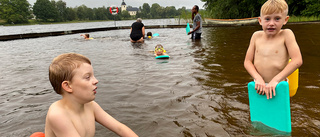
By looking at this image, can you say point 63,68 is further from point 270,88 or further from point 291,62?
point 291,62

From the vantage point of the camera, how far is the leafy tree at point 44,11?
105188 mm

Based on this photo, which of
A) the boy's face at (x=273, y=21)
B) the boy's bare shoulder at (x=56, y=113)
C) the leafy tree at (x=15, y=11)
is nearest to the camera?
the boy's bare shoulder at (x=56, y=113)

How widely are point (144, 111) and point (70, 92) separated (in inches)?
77.5

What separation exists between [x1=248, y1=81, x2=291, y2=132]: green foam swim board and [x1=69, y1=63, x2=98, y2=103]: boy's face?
6.09 feet

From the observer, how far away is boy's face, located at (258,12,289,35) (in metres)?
2.66

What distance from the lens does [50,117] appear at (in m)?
1.79

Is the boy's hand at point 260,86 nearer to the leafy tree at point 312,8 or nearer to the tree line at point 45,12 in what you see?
the leafy tree at point 312,8

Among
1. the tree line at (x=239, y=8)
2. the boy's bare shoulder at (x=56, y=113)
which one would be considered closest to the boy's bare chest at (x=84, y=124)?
the boy's bare shoulder at (x=56, y=113)

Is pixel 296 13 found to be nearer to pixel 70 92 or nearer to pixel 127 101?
pixel 127 101

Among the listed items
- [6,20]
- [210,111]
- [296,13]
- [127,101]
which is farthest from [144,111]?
[6,20]

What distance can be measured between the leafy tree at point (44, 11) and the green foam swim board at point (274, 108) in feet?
381

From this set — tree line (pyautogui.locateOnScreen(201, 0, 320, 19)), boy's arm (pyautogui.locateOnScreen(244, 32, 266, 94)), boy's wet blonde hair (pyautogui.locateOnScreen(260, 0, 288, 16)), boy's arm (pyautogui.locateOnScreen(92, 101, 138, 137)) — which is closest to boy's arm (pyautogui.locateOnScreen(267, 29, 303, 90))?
boy's arm (pyautogui.locateOnScreen(244, 32, 266, 94))

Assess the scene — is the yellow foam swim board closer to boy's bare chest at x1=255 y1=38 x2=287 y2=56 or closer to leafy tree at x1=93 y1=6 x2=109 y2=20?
boy's bare chest at x1=255 y1=38 x2=287 y2=56

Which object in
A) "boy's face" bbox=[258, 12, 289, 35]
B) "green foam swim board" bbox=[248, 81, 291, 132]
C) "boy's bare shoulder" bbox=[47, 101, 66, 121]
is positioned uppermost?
"boy's face" bbox=[258, 12, 289, 35]
